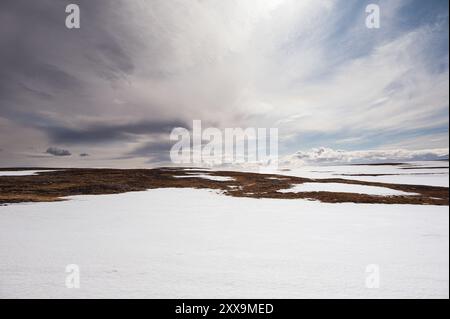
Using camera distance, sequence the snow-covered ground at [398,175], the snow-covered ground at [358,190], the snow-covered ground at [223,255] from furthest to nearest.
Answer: the snow-covered ground at [398,175], the snow-covered ground at [358,190], the snow-covered ground at [223,255]

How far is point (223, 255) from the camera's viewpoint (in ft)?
20.7

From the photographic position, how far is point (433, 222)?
9.89 m

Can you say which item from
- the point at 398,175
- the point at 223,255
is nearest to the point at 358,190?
the point at 223,255

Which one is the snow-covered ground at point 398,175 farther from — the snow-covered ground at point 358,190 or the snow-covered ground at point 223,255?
the snow-covered ground at point 223,255

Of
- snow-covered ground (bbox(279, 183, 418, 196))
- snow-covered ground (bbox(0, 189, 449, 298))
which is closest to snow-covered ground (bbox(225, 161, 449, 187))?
snow-covered ground (bbox(279, 183, 418, 196))

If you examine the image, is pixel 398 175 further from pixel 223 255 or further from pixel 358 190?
pixel 223 255

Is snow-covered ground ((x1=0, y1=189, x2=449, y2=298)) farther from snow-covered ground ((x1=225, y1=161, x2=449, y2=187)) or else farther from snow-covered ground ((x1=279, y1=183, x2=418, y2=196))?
snow-covered ground ((x1=225, y1=161, x2=449, y2=187))

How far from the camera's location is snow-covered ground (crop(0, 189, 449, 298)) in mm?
4727

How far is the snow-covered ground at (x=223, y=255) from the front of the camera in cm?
473

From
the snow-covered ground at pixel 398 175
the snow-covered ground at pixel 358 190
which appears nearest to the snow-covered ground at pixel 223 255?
the snow-covered ground at pixel 358 190
